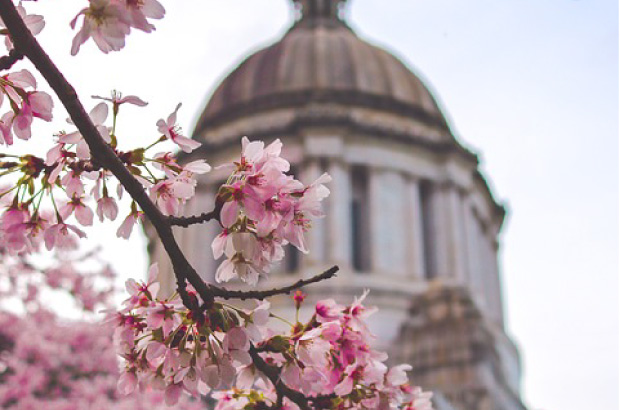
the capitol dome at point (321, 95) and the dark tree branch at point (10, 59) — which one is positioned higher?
the capitol dome at point (321, 95)

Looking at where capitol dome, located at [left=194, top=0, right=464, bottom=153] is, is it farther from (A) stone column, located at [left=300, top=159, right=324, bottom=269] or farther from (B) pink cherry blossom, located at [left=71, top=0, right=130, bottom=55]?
(B) pink cherry blossom, located at [left=71, top=0, right=130, bottom=55]

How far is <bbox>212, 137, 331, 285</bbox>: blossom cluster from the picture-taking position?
2670 millimetres

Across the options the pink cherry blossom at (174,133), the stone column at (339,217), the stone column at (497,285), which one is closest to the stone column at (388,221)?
the stone column at (339,217)

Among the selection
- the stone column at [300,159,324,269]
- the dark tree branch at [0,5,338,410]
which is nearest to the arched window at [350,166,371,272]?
the stone column at [300,159,324,269]

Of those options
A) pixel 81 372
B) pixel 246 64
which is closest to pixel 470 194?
pixel 246 64

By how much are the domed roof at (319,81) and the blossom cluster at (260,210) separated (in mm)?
26223

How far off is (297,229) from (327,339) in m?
0.64

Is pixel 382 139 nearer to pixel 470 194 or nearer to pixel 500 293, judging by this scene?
pixel 470 194

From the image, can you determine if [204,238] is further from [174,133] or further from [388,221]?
[174,133]

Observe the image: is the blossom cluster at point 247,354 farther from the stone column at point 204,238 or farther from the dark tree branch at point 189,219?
the stone column at point 204,238

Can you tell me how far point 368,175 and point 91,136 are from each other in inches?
998

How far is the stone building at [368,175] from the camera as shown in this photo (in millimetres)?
25828

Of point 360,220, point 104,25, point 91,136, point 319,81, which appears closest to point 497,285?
point 360,220

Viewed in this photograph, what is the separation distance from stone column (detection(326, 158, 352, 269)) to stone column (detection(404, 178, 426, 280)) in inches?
80.9
